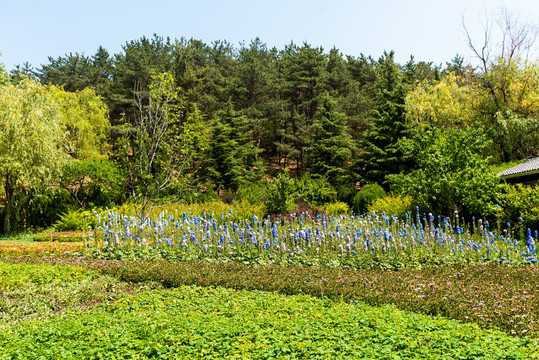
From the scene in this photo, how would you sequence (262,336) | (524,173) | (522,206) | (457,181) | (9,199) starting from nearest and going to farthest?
(262,336), (522,206), (457,181), (524,173), (9,199)

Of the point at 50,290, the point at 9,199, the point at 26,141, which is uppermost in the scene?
the point at 26,141

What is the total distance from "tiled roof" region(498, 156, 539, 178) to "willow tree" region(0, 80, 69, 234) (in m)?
18.3

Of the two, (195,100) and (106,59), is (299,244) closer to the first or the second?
(195,100)

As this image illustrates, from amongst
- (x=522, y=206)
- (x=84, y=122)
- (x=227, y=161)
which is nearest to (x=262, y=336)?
(x=522, y=206)

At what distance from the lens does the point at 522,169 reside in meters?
13.6

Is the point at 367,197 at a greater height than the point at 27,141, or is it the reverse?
the point at 27,141

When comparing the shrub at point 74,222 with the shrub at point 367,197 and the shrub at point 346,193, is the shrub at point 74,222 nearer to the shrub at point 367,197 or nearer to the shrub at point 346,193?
the shrub at point 367,197

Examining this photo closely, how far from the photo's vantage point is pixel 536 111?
18.1 m

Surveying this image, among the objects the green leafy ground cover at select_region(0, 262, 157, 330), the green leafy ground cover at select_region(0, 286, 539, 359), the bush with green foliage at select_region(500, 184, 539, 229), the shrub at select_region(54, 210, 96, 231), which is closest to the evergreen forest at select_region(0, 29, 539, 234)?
the bush with green foliage at select_region(500, 184, 539, 229)

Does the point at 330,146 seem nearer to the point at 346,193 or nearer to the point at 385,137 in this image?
the point at 385,137

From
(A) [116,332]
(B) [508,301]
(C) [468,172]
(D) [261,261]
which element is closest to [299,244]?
(D) [261,261]

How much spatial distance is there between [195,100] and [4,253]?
2399 centimetres

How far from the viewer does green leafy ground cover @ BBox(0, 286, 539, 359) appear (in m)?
3.63

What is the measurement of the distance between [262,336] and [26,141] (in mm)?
15391
